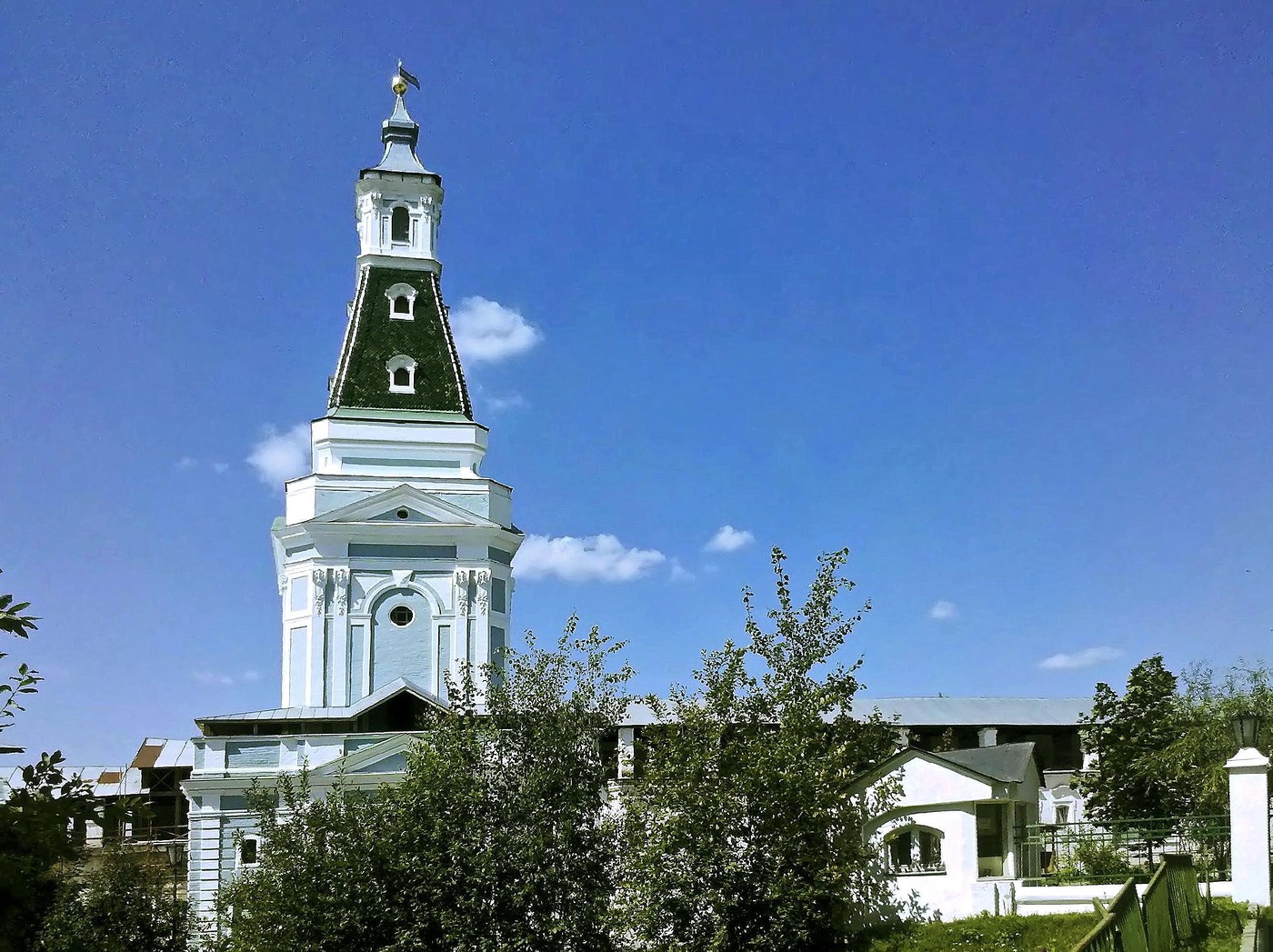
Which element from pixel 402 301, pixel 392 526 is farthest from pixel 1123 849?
pixel 402 301

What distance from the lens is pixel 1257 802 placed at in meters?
17.7

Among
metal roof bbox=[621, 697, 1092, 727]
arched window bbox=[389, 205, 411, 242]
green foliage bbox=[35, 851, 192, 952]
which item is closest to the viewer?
green foliage bbox=[35, 851, 192, 952]

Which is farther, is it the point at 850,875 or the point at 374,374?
the point at 374,374

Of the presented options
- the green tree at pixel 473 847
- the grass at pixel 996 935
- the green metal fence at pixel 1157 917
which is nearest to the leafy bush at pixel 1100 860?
the grass at pixel 996 935

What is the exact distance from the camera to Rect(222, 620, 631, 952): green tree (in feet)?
73.4

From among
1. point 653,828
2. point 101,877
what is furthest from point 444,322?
point 653,828

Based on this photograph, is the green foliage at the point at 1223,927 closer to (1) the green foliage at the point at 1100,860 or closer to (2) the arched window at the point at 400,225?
(1) the green foliage at the point at 1100,860

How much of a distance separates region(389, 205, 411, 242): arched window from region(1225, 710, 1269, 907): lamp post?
35028mm

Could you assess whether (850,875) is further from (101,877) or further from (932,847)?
(101,877)

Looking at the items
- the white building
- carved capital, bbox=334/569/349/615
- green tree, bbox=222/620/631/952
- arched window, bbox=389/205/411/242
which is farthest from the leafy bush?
arched window, bbox=389/205/411/242

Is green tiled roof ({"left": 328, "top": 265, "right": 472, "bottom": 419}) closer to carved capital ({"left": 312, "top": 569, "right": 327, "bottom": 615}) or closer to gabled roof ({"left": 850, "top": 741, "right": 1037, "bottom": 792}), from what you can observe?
carved capital ({"left": 312, "top": 569, "right": 327, "bottom": 615})

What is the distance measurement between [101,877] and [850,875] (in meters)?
14.8

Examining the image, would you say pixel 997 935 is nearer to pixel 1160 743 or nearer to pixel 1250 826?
pixel 1250 826

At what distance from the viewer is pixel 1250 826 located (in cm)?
1788
